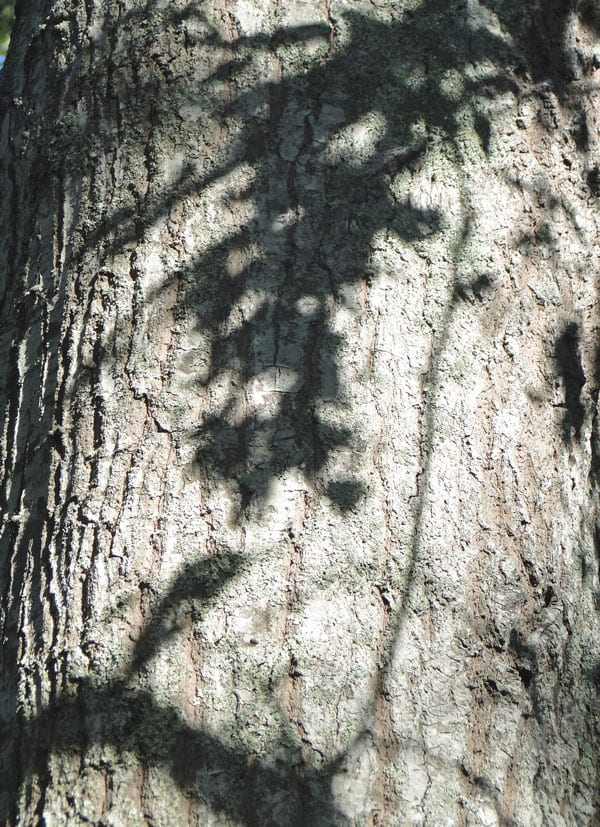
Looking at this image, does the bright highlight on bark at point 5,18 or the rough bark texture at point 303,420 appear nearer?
the rough bark texture at point 303,420

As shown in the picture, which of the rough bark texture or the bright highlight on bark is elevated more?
the bright highlight on bark

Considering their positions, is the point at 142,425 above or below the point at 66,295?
below

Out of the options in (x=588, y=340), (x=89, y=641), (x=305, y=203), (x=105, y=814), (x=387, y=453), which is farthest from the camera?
(x=588, y=340)

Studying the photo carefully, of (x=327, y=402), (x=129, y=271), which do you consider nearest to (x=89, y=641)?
(x=327, y=402)

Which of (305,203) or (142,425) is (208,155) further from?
(142,425)

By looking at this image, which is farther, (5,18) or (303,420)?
(5,18)

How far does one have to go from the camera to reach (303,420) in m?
1.65

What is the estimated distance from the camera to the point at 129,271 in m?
1.78

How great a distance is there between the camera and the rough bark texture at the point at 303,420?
1.50 m

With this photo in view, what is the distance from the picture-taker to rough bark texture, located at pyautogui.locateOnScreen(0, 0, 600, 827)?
1.50 metres

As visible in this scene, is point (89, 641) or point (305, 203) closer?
point (89, 641)

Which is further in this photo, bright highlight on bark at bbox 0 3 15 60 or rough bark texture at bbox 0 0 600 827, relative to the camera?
bright highlight on bark at bbox 0 3 15 60

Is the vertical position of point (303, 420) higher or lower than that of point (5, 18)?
lower

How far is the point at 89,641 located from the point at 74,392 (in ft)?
1.76
